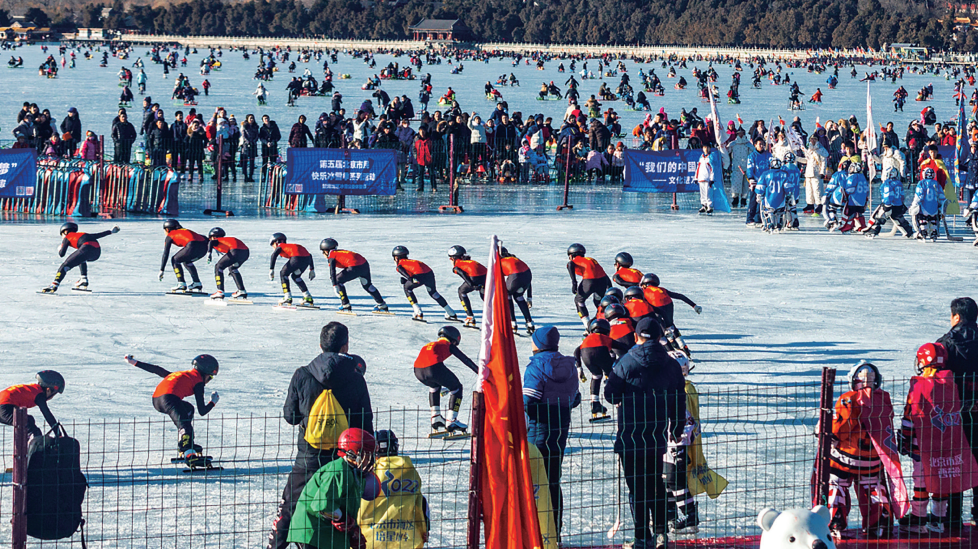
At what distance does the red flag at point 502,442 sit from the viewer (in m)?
5.16

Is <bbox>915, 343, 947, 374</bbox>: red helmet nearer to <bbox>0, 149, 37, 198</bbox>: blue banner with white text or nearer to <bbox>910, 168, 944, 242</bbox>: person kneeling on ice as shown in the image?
<bbox>910, 168, 944, 242</bbox>: person kneeling on ice

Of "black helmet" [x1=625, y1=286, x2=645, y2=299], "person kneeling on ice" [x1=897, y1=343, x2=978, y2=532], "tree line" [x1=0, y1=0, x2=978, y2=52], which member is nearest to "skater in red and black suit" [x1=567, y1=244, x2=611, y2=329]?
"black helmet" [x1=625, y1=286, x2=645, y2=299]

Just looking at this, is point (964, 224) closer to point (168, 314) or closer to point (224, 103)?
point (168, 314)

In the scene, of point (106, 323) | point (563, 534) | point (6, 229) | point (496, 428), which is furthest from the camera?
point (6, 229)

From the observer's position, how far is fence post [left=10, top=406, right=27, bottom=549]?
16.5 feet

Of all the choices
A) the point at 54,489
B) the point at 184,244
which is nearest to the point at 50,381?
the point at 54,489

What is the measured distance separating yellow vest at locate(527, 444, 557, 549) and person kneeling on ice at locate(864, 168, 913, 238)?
40.8 ft

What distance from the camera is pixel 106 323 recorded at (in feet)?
38.8

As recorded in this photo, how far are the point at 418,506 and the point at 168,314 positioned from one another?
7.60 metres

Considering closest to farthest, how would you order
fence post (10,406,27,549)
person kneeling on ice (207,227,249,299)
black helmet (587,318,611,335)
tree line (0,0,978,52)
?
fence post (10,406,27,549), black helmet (587,318,611,335), person kneeling on ice (207,227,249,299), tree line (0,0,978,52)

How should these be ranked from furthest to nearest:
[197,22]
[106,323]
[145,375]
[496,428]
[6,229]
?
[197,22]
[6,229]
[106,323]
[145,375]
[496,428]

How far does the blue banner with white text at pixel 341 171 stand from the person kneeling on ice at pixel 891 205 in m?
7.54

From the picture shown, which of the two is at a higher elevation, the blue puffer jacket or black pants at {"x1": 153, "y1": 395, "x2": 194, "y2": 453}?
the blue puffer jacket

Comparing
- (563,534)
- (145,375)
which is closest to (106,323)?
(145,375)
